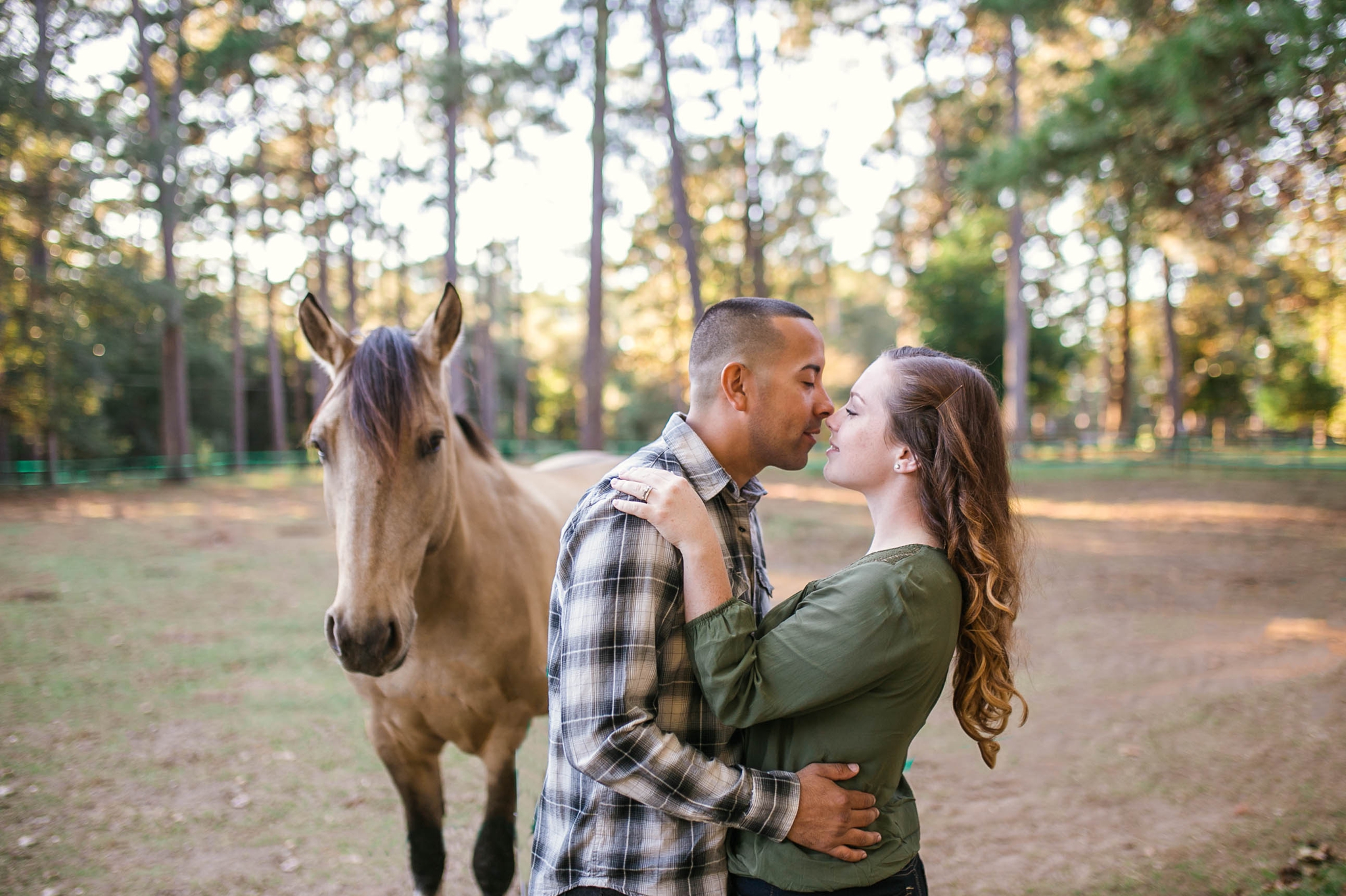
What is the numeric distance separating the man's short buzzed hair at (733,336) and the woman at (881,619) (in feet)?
0.74

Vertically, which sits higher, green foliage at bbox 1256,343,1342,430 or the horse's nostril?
green foliage at bbox 1256,343,1342,430

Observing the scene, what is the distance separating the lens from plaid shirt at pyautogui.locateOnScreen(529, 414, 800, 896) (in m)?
1.32

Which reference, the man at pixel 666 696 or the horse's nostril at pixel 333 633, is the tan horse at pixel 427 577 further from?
the man at pixel 666 696

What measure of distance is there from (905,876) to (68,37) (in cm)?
2210

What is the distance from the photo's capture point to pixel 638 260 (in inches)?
881

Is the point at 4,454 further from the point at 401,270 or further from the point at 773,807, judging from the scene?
the point at 773,807

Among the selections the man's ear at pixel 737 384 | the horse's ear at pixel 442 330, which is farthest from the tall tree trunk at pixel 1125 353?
the man's ear at pixel 737 384

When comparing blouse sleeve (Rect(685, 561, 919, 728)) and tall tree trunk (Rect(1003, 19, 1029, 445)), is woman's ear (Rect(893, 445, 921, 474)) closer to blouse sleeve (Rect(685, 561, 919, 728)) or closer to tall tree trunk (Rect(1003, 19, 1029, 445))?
blouse sleeve (Rect(685, 561, 919, 728))

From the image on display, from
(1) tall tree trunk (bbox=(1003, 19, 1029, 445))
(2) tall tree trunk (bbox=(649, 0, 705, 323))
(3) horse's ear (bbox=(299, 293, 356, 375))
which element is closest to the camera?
(3) horse's ear (bbox=(299, 293, 356, 375))

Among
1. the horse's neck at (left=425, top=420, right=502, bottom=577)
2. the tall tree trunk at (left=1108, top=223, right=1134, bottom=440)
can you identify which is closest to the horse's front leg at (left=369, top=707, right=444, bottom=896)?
the horse's neck at (left=425, top=420, right=502, bottom=577)

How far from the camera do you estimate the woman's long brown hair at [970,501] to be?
145cm

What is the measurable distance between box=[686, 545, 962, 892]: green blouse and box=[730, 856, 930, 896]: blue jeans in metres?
0.02

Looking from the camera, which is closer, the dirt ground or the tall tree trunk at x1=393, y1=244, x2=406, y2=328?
the dirt ground

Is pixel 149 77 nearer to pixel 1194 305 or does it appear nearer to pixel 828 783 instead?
pixel 828 783
